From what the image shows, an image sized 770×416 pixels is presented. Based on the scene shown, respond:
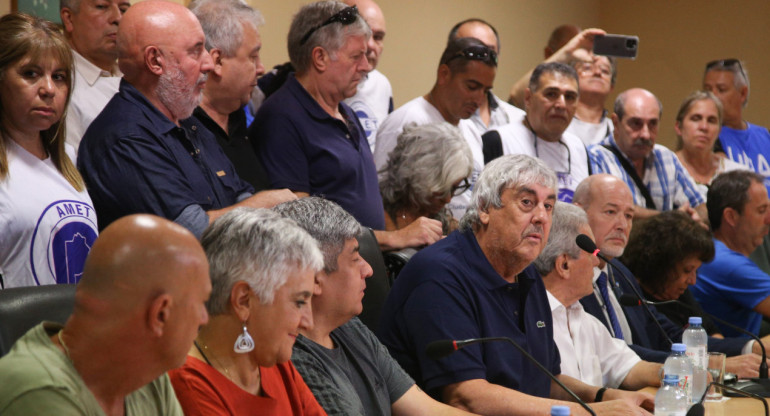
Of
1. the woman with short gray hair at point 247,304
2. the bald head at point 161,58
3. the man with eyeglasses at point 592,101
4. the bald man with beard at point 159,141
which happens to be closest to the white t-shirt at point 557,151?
the man with eyeglasses at point 592,101

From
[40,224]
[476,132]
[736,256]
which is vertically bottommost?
[736,256]

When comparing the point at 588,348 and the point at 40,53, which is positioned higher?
the point at 40,53

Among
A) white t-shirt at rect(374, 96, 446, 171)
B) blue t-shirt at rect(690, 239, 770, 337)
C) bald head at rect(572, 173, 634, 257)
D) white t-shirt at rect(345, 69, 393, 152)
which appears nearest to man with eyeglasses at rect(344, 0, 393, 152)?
white t-shirt at rect(345, 69, 393, 152)

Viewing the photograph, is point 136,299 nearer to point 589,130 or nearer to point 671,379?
point 671,379

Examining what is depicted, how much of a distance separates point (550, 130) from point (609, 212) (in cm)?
68

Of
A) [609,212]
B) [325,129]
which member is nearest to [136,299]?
[325,129]

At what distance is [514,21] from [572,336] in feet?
13.3

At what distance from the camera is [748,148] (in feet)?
19.9

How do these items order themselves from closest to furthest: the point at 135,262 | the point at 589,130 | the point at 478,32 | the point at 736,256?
the point at 135,262 → the point at 736,256 → the point at 478,32 → the point at 589,130

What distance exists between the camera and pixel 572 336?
3.24 metres

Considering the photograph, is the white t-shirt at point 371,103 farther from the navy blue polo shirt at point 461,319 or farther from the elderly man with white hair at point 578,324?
the navy blue polo shirt at point 461,319

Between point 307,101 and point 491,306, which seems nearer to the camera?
point 491,306

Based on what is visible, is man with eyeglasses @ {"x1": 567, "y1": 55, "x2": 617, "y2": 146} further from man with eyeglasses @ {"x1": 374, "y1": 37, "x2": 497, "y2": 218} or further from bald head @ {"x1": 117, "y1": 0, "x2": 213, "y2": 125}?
bald head @ {"x1": 117, "y1": 0, "x2": 213, "y2": 125}

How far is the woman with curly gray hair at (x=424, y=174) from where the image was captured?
3.35 meters
